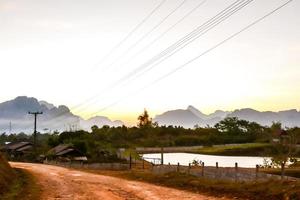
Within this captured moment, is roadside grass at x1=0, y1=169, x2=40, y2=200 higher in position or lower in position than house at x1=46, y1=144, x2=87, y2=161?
lower

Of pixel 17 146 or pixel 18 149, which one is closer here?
pixel 18 149

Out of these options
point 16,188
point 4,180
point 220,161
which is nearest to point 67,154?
point 220,161

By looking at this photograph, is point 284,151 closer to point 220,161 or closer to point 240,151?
point 220,161

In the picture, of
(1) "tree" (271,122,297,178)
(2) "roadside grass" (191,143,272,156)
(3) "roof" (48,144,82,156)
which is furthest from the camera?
(2) "roadside grass" (191,143,272,156)

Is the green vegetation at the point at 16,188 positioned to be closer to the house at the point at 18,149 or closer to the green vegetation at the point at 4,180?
the green vegetation at the point at 4,180

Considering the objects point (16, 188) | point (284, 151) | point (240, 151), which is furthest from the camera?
point (240, 151)

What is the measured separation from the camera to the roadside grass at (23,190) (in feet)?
94.0

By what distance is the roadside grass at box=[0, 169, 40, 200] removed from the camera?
2866cm

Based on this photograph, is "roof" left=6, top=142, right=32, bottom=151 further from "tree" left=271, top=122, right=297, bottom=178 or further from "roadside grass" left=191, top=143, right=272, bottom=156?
"tree" left=271, top=122, right=297, bottom=178

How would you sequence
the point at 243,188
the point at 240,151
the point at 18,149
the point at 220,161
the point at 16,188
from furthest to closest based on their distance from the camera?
the point at 240,151 → the point at 18,149 → the point at 220,161 → the point at 16,188 → the point at 243,188

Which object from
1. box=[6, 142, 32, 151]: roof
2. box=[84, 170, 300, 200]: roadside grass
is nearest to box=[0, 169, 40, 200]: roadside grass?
box=[84, 170, 300, 200]: roadside grass

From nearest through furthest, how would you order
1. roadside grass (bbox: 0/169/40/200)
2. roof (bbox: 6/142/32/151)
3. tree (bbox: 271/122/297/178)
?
roadside grass (bbox: 0/169/40/200), tree (bbox: 271/122/297/178), roof (bbox: 6/142/32/151)

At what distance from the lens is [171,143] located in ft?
537

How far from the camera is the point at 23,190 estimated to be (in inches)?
1261
